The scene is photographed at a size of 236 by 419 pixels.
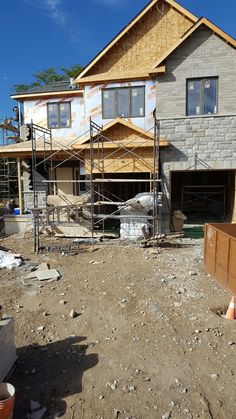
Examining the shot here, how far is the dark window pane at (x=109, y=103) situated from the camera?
13.9m

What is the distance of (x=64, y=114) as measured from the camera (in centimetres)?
1631

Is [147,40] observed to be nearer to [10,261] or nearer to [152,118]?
[152,118]

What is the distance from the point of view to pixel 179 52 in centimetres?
1180

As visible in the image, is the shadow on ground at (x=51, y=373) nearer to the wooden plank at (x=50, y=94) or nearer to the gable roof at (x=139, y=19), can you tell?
the gable roof at (x=139, y=19)

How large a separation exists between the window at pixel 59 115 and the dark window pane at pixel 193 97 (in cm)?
732

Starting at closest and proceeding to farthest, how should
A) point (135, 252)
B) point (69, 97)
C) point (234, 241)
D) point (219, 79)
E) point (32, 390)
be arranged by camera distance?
point (32, 390)
point (234, 241)
point (135, 252)
point (219, 79)
point (69, 97)

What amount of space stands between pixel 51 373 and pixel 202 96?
460 inches

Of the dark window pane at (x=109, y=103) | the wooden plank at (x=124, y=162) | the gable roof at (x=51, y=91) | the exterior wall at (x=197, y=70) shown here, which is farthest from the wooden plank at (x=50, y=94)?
the exterior wall at (x=197, y=70)

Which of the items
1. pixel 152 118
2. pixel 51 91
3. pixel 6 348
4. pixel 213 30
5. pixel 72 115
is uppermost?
pixel 213 30

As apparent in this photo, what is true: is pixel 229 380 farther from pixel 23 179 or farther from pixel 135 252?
pixel 23 179

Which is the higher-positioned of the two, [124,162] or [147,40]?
[147,40]

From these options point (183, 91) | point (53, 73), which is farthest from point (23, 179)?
point (53, 73)

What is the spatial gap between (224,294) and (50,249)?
253 inches

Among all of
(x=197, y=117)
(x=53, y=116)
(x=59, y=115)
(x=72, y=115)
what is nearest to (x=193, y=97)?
(x=197, y=117)
